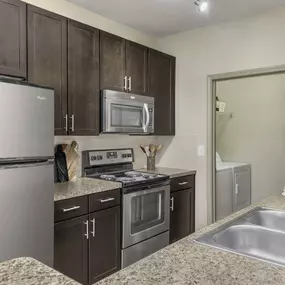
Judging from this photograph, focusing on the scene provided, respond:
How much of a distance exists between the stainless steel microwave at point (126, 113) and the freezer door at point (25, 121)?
970 mm

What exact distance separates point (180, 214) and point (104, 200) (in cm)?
125

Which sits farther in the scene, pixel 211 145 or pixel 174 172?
pixel 211 145

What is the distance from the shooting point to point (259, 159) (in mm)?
4223

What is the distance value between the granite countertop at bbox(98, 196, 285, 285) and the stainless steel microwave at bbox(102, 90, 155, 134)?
1860mm

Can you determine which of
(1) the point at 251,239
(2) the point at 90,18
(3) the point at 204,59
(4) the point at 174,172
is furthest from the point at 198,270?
(3) the point at 204,59

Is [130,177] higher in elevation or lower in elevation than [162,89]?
lower

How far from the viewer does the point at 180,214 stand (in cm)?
342

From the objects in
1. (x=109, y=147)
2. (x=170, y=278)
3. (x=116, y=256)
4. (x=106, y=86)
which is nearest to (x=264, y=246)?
(x=170, y=278)

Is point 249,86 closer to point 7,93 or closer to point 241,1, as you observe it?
point 241,1

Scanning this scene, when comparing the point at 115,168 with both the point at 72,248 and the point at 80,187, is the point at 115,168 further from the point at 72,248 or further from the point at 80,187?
the point at 72,248

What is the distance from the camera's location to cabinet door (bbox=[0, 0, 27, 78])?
80.5 inches

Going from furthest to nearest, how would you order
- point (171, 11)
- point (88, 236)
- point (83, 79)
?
point (171, 11) → point (83, 79) → point (88, 236)

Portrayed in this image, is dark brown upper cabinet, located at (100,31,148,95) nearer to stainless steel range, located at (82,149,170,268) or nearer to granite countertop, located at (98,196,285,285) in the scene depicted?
stainless steel range, located at (82,149,170,268)

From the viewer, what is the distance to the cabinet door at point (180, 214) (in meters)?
3.30
